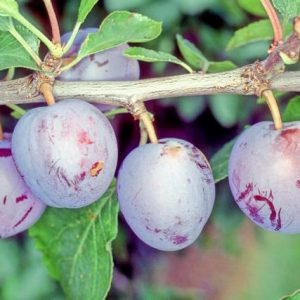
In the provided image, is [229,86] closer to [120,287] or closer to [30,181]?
[30,181]

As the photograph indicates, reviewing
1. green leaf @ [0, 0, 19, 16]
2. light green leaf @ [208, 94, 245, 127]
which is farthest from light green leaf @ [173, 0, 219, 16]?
green leaf @ [0, 0, 19, 16]

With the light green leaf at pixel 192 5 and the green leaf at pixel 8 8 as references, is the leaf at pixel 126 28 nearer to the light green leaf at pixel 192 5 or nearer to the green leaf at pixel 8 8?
the green leaf at pixel 8 8

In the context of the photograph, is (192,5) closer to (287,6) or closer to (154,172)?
(287,6)

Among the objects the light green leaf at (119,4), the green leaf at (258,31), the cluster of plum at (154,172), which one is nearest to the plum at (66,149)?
the cluster of plum at (154,172)

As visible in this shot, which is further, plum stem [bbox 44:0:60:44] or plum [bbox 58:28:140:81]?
plum [bbox 58:28:140:81]

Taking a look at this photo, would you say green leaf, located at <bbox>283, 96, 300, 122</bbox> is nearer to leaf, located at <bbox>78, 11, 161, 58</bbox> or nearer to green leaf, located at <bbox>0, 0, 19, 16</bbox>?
leaf, located at <bbox>78, 11, 161, 58</bbox>
